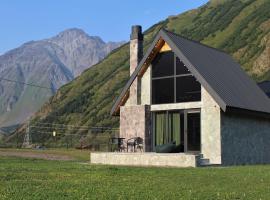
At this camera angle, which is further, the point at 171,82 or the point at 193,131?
the point at 171,82

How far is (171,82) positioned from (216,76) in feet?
9.04

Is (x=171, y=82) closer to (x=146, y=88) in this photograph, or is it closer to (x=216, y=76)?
(x=146, y=88)

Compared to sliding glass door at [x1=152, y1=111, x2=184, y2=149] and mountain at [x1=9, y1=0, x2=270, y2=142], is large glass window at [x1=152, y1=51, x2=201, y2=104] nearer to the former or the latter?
sliding glass door at [x1=152, y1=111, x2=184, y2=149]

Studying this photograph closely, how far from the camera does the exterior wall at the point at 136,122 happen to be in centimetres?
3014

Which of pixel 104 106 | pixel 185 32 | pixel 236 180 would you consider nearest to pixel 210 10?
pixel 185 32

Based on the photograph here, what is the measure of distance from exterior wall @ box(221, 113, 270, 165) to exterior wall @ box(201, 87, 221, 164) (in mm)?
340

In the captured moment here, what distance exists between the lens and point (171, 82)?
3009cm

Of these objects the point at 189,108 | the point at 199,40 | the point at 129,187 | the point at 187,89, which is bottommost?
the point at 129,187

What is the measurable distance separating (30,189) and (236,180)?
277 inches

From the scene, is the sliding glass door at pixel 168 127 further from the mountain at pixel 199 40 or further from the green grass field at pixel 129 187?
the mountain at pixel 199 40

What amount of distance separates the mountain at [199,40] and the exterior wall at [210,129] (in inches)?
2086

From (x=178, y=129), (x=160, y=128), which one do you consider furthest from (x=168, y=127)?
(x=178, y=129)

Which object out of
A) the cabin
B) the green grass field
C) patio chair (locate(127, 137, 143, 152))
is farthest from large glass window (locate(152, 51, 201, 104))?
the green grass field

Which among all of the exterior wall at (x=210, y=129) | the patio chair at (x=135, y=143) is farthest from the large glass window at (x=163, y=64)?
the patio chair at (x=135, y=143)
